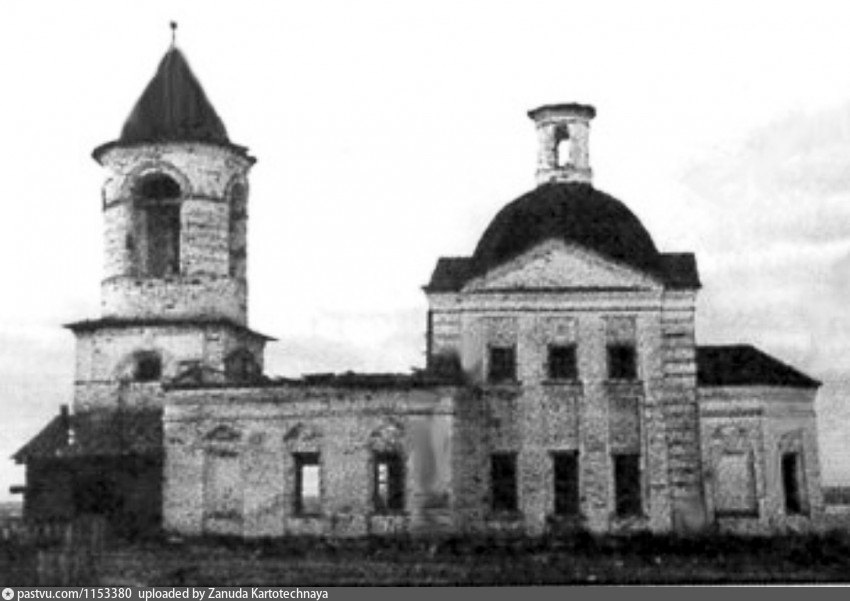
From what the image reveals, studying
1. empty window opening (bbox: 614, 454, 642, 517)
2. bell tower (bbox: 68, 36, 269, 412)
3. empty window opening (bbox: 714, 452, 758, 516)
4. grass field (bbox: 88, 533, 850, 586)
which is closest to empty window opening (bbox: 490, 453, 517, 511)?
grass field (bbox: 88, 533, 850, 586)

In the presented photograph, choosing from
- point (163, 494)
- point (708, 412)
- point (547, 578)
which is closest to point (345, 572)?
point (547, 578)

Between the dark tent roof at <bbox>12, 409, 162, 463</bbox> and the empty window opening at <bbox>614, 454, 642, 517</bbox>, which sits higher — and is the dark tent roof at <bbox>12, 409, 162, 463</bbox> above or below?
above

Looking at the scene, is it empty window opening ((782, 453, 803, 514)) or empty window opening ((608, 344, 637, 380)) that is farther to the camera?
empty window opening ((608, 344, 637, 380))

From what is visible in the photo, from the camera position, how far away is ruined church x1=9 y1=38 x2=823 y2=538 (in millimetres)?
21172

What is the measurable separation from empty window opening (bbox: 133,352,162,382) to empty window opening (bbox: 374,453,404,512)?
4.69 meters

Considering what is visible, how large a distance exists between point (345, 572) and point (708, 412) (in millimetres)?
7188

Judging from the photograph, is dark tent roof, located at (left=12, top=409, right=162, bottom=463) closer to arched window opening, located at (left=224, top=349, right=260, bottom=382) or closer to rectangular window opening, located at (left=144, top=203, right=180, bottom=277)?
arched window opening, located at (left=224, top=349, right=260, bottom=382)

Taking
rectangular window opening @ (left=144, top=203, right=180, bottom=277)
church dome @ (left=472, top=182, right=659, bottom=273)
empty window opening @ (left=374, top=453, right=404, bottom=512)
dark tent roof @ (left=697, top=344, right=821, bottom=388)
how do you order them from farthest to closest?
rectangular window opening @ (left=144, top=203, right=180, bottom=277), church dome @ (left=472, top=182, right=659, bottom=273), dark tent roof @ (left=697, top=344, right=821, bottom=388), empty window opening @ (left=374, top=453, right=404, bottom=512)

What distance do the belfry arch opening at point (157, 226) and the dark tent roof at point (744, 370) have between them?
915 cm

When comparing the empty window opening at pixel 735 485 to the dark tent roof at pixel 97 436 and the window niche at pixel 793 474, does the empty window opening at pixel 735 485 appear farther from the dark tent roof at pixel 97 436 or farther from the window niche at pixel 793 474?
the dark tent roof at pixel 97 436

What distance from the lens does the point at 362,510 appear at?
2106cm

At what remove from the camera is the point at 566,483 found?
21.4 m

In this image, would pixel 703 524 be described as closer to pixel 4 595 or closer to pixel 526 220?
pixel 526 220

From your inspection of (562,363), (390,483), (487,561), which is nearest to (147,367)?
(390,483)
